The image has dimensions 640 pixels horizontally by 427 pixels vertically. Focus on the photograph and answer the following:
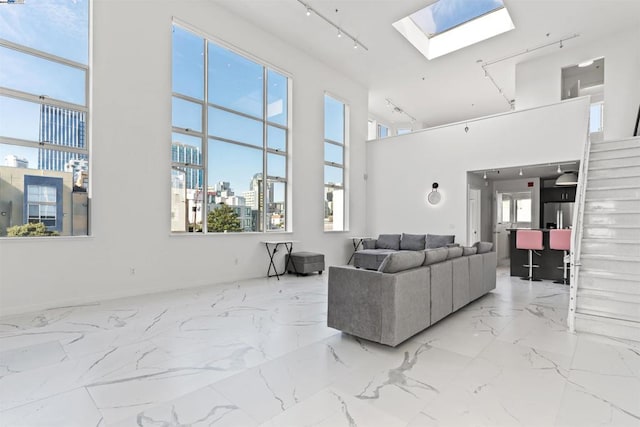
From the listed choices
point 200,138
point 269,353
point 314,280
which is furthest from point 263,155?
point 269,353

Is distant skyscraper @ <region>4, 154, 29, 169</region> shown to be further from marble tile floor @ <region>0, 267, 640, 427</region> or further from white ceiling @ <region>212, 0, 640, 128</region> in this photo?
white ceiling @ <region>212, 0, 640, 128</region>

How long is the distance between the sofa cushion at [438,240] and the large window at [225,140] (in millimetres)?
3510

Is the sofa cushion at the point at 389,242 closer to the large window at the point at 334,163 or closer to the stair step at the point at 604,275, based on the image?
the large window at the point at 334,163

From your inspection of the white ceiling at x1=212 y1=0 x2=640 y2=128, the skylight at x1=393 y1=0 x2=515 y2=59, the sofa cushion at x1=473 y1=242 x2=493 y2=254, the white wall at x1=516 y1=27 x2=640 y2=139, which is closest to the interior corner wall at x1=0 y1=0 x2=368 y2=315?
the white ceiling at x1=212 y1=0 x2=640 y2=128

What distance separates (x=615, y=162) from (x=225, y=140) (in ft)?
22.3

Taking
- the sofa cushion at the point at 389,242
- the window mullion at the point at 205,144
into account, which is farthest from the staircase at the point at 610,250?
the window mullion at the point at 205,144

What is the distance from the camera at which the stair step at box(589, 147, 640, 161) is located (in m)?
5.36

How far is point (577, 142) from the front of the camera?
6.50m

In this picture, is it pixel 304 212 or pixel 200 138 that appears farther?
pixel 304 212

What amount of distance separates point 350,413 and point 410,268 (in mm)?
1622

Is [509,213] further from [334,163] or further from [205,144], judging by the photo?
[205,144]

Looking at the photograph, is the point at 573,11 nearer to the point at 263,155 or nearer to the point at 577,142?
the point at 577,142

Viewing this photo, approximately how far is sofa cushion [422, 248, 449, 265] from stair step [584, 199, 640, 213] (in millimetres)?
2493

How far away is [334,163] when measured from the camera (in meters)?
8.98
